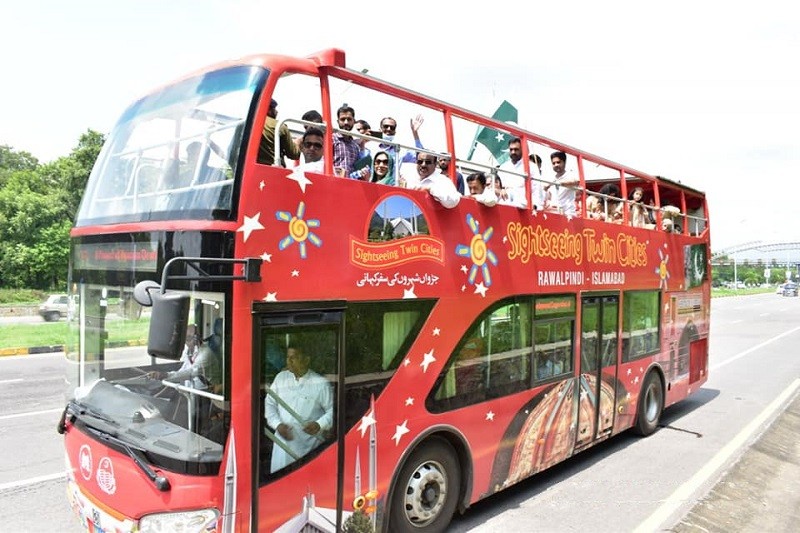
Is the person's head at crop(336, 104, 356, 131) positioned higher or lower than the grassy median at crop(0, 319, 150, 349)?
higher

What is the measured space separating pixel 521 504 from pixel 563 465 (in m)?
1.57

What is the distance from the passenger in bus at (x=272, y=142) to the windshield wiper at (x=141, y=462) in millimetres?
1860

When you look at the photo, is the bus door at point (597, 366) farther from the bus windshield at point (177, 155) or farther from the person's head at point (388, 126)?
the bus windshield at point (177, 155)

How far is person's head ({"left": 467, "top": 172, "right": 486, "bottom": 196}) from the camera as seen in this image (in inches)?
214

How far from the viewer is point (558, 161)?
675cm

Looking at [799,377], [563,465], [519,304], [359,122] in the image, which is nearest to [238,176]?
[359,122]

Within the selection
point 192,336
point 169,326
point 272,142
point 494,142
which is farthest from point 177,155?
point 494,142

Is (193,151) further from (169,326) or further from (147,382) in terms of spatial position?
(147,382)

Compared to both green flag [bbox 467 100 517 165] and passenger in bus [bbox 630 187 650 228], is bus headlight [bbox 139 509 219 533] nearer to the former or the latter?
green flag [bbox 467 100 517 165]

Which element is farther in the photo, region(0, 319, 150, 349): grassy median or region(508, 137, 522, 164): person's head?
region(508, 137, 522, 164): person's head

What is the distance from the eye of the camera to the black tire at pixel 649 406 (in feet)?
27.4

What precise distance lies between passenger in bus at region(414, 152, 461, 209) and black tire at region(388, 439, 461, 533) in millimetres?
1995

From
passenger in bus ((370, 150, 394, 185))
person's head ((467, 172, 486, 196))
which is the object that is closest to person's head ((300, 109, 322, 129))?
passenger in bus ((370, 150, 394, 185))

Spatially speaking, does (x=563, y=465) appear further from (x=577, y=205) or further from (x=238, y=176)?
(x=238, y=176)
